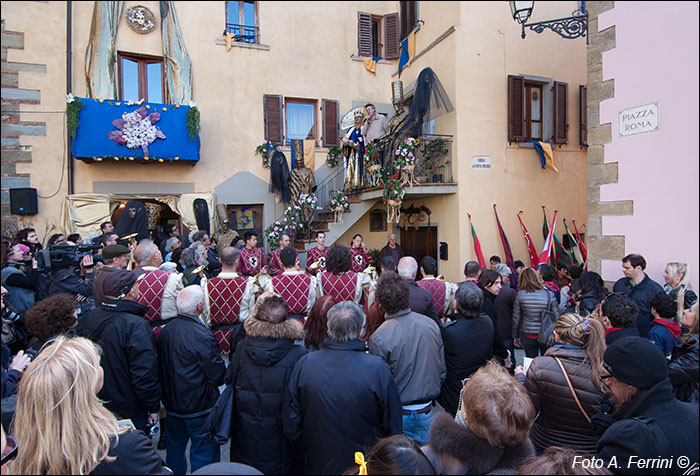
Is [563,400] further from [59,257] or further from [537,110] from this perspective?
[537,110]

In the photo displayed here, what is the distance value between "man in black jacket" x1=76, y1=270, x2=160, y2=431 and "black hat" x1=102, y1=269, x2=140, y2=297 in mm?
66

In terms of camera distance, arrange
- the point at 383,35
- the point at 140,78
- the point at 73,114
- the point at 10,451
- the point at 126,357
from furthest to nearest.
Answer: the point at 383,35
the point at 140,78
the point at 73,114
the point at 126,357
the point at 10,451

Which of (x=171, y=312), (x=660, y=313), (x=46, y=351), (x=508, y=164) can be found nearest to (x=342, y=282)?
(x=171, y=312)

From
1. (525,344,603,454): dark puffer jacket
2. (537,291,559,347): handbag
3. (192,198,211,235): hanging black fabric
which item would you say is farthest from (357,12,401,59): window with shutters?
(525,344,603,454): dark puffer jacket

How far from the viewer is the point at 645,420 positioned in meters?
1.69

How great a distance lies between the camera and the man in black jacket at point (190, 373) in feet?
9.77

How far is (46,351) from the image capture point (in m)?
1.65

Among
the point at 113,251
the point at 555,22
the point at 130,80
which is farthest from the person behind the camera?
the point at 130,80

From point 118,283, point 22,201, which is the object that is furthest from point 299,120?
point 118,283

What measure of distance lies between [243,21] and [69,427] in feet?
38.9

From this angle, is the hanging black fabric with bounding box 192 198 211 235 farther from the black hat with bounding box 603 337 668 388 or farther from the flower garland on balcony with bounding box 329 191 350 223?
the black hat with bounding box 603 337 668 388

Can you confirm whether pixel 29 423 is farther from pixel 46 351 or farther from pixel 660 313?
pixel 660 313

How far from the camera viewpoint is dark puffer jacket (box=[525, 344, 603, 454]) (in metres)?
2.23

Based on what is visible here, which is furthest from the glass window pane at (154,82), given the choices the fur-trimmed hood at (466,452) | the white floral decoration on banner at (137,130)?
the fur-trimmed hood at (466,452)
